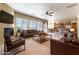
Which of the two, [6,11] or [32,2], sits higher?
[32,2]

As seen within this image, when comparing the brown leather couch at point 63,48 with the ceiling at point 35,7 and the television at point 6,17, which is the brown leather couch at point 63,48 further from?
the television at point 6,17

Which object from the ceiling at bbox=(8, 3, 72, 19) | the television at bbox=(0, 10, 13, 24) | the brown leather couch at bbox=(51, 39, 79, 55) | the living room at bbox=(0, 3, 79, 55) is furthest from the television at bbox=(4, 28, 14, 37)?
the brown leather couch at bbox=(51, 39, 79, 55)

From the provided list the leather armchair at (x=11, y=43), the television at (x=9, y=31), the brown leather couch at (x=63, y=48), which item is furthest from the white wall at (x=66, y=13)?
the television at (x=9, y=31)

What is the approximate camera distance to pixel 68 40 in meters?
2.43

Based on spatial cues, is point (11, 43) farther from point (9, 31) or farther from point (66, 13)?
point (66, 13)

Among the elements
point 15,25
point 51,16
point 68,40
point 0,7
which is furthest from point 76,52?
point 0,7

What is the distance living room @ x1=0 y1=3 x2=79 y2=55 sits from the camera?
2447 mm

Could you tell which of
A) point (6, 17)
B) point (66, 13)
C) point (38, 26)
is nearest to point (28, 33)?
point (38, 26)

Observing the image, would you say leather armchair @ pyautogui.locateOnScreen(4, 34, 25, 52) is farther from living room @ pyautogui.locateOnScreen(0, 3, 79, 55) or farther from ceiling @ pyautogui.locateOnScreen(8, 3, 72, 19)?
ceiling @ pyautogui.locateOnScreen(8, 3, 72, 19)

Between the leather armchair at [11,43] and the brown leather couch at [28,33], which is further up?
the brown leather couch at [28,33]

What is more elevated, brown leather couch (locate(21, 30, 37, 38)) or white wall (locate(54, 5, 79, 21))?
white wall (locate(54, 5, 79, 21))

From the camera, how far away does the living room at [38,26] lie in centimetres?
245

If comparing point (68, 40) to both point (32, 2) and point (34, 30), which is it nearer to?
point (34, 30)
